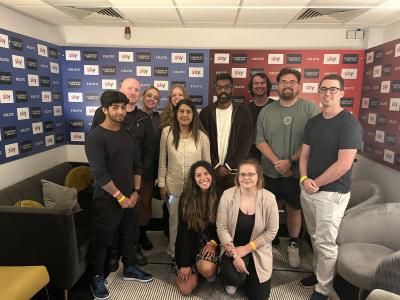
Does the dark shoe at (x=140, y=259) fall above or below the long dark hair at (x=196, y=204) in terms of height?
below

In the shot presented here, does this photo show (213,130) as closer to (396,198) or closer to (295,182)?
(295,182)

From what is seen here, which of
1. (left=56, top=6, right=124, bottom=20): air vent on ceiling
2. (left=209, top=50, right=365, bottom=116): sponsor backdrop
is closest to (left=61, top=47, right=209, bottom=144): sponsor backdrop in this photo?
(left=209, top=50, right=365, bottom=116): sponsor backdrop

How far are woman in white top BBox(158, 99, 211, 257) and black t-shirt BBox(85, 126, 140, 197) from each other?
332 millimetres

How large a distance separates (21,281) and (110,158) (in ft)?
2.96

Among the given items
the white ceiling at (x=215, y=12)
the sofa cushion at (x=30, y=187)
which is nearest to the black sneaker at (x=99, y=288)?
the sofa cushion at (x=30, y=187)

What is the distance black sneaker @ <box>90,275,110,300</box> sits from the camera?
2324 millimetres

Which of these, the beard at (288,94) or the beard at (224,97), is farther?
the beard at (224,97)

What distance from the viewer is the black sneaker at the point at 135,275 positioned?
2562 mm

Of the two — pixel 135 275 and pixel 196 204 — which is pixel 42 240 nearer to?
pixel 135 275

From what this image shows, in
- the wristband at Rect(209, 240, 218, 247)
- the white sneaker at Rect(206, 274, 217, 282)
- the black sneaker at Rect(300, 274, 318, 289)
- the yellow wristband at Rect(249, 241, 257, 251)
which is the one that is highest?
the yellow wristband at Rect(249, 241, 257, 251)

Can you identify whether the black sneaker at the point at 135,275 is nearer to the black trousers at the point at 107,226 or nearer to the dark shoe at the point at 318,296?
the black trousers at the point at 107,226

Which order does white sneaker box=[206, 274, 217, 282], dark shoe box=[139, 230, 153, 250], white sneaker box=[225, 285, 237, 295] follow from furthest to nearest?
dark shoe box=[139, 230, 153, 250] < white sneaker box=[206, 274, 217, 282] < white sneaker box=[225, 285, 237, 295]

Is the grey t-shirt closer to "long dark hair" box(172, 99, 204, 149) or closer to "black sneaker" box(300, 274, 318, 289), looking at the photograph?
"long dark hair" box(172, 99, 204, 149)

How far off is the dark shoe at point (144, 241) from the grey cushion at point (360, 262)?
172cm
